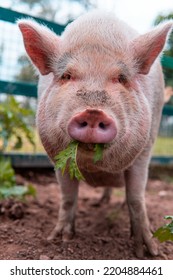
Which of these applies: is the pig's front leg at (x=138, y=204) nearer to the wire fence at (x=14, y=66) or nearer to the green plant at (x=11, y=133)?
the green plant at (x=11, y=133)

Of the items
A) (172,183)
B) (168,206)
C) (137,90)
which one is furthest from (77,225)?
(172,183)

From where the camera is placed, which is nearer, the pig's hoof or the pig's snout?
the pig's snout

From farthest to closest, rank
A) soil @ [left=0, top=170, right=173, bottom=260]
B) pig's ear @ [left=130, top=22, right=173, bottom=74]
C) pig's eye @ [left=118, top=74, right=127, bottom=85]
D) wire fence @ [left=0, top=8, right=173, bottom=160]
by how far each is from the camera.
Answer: wire fence @ [left=0, top=8, right=173, bottom=160] < soil @ [left=0, top=170, right=173, bottom=260] < pig's ear @ [left=130, top=22, right=173, bottom=74] < pig's eye @ [left=118, top=74, right=127, bottom=85]

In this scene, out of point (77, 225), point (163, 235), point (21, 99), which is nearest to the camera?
point (163, 235)

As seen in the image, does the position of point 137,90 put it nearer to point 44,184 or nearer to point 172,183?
point 44,184

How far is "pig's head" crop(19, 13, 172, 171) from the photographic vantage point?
2.79 meters

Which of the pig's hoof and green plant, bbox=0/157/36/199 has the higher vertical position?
the pig's hoof

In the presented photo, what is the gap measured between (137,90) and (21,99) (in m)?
3.94

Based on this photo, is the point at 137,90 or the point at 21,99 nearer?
the point at 137,90

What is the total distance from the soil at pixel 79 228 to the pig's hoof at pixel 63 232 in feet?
0.16

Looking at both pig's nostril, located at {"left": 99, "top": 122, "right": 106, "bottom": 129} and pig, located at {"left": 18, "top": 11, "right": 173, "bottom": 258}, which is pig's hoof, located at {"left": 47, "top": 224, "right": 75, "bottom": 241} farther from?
pig's nostril, located at {"left": 99, "top": 122, "right": 106, "bottom": 129}

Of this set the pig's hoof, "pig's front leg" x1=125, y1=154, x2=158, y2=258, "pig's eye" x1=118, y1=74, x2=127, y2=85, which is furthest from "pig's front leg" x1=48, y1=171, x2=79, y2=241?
"pig's eye" x1=118, y1=74, x2=127, y2=85

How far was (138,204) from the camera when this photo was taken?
4.04 metres

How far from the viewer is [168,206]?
229 inches
